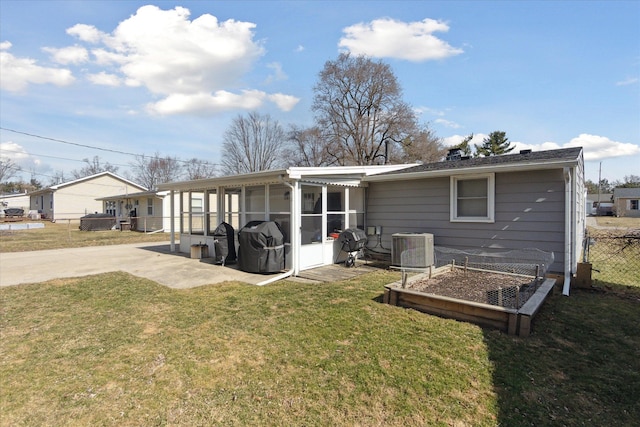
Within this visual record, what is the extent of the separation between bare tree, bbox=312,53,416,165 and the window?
20439 mm

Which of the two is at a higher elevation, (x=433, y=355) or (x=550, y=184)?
(x=550, y=184)

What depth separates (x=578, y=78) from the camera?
8523mm

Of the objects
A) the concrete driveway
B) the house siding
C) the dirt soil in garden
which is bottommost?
the concrete driveway

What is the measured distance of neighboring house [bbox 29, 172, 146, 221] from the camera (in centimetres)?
3173

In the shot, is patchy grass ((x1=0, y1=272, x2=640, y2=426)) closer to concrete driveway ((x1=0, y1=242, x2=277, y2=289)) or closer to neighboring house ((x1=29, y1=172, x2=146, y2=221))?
concrete driveway ((x1=0, y1=242, x2=277, y2=289))

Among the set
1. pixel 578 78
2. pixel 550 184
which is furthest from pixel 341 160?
pixel 550 184

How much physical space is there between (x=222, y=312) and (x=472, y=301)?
342 centimetres

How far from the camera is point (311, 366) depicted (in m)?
3.11

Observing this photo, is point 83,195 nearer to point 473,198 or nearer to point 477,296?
Result: point 473,198

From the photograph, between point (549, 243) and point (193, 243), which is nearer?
point (549, 243)

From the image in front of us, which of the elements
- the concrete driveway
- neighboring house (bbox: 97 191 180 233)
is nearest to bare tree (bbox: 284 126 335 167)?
neighboring house (bbox: 97 191 180 233)

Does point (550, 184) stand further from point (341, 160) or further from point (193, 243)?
point (341, 160)

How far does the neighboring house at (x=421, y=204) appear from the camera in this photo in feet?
19.7

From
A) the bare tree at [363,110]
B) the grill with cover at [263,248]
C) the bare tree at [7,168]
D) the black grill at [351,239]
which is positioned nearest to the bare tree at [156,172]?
the bare tree at [7,168]
